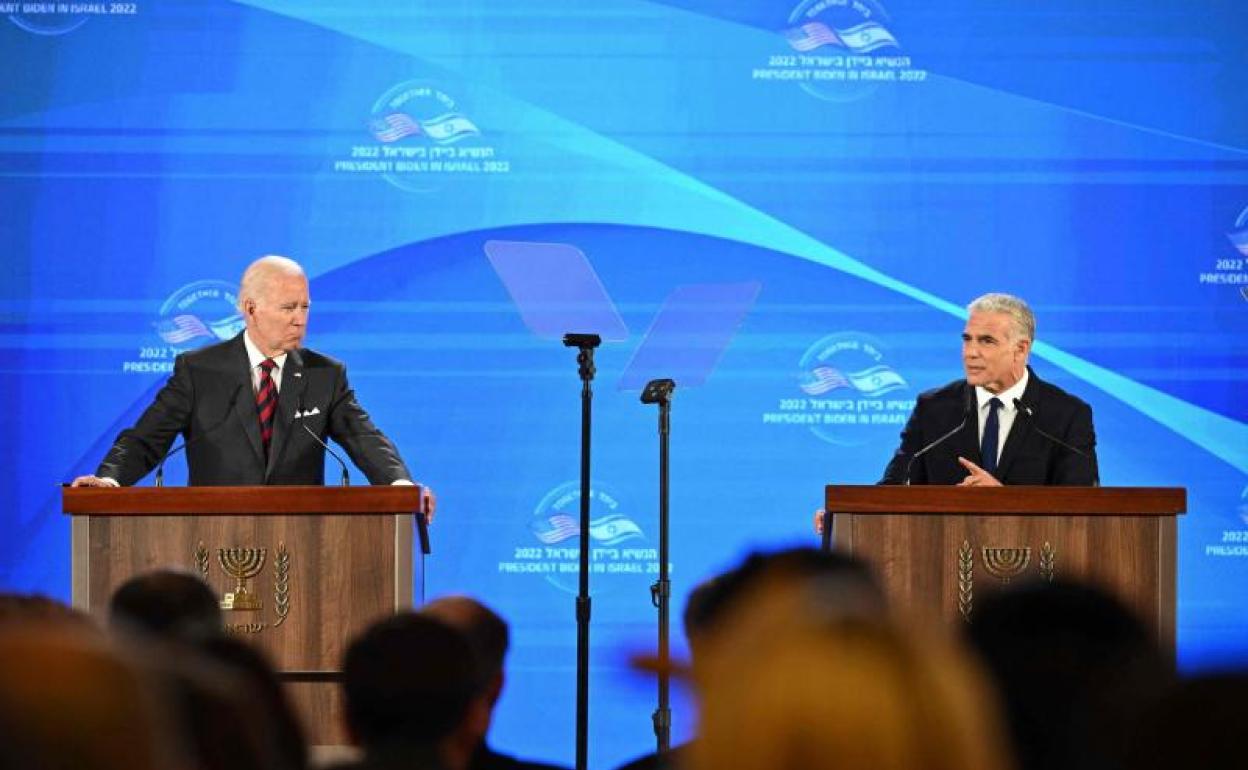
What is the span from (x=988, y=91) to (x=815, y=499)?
1.89 meters

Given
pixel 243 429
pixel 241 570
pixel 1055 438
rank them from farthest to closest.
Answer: pixel 243 429 < pixel 1055 438 < pixel 241 570

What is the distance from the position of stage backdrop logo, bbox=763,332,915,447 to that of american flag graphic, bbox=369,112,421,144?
1918 mm

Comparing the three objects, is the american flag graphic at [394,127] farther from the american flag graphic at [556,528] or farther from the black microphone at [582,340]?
the black microphone at [582,340]

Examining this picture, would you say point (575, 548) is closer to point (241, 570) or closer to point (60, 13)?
point (241, 570)

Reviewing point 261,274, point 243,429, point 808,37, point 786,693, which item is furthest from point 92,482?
point 786,693

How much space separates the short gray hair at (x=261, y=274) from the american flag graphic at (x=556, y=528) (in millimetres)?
1925

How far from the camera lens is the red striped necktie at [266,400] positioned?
619 cm

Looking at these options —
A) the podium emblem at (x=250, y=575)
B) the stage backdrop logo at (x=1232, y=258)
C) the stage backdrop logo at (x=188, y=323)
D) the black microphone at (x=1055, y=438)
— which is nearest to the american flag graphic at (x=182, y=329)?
the stage backdrop logo at (x=188, y=323)

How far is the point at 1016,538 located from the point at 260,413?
2563 millimetres

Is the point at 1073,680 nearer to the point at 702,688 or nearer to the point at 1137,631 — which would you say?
the point at 1137,631

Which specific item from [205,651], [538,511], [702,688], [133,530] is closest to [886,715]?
[702,688]

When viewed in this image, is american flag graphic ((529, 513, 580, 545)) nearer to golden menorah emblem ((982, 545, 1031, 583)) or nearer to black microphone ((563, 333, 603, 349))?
black microphone ((563, 333, 603, 349))

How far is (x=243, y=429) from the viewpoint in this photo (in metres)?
6.19

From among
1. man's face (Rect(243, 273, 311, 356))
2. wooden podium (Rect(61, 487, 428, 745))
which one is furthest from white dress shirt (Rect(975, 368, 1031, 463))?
man's face (Rect(243, 273, 311, 356))
